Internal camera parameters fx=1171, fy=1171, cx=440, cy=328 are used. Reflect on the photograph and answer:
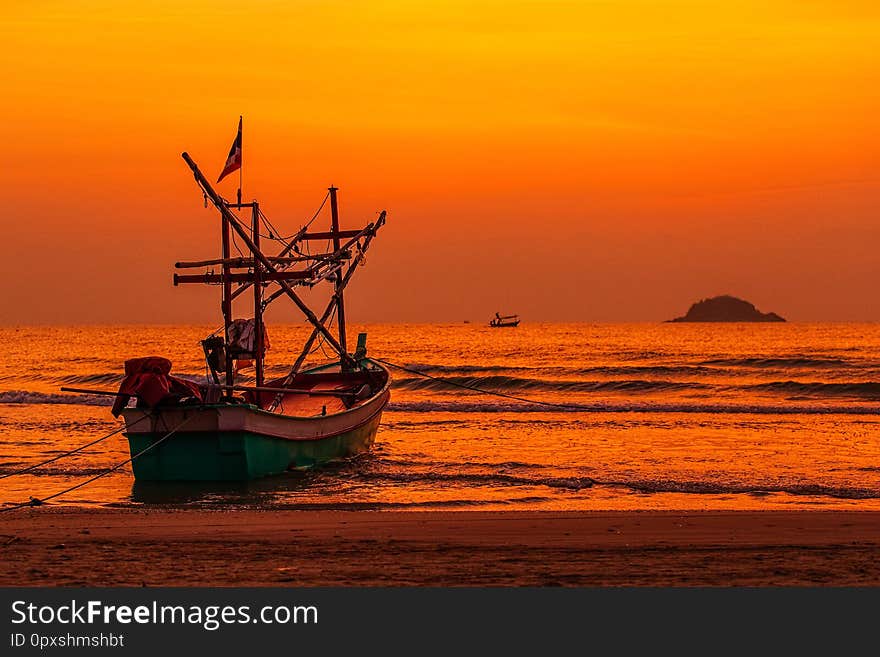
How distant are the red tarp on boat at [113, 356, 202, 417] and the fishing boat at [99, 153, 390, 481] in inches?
0.6

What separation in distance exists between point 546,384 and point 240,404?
41.1 m

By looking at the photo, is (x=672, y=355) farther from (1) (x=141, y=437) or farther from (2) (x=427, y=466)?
(1) (x=141, y=437)

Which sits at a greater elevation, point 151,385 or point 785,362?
point 151,385

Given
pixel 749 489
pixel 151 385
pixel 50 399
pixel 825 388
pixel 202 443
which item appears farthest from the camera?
pixel 825 388

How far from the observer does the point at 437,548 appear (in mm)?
11938

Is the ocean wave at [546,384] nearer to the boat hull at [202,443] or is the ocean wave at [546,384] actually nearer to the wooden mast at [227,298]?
the wooden mast at [227,298]

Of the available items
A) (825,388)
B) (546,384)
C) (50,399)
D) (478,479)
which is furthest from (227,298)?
(546,384)

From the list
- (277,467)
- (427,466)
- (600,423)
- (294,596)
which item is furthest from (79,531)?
(600,423)

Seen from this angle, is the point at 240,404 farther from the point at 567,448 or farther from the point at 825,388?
the point at 825,388

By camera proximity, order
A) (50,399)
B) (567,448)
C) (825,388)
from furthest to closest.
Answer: (825,388), (50,399), (567,448)

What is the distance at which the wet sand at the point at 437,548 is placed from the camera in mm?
10125

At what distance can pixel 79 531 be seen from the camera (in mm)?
13430

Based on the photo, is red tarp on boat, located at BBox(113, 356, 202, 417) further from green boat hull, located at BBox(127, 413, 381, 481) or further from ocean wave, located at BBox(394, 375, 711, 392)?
ocean wave, located at BBox(394, 375, 711, 392)

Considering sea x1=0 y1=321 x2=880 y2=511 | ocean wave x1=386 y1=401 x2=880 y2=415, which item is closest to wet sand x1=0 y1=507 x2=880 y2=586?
sea x1=0 y1=321 x2=880 y2=511
